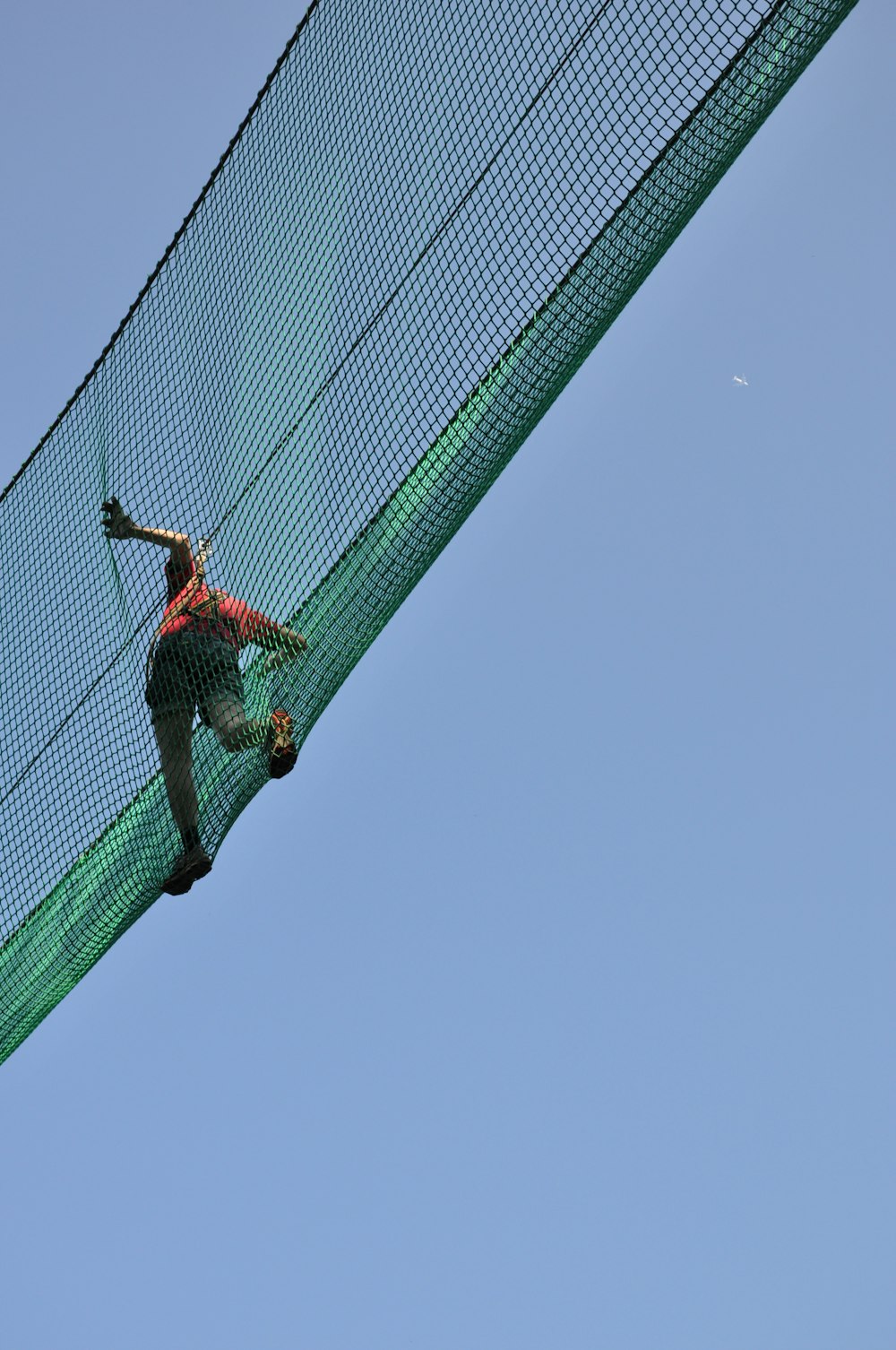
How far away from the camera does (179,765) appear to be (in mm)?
4145

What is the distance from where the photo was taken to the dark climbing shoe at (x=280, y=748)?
384cm

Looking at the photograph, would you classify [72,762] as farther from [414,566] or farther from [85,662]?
[414,566]

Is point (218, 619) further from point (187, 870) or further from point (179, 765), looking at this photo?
point (187, 870)

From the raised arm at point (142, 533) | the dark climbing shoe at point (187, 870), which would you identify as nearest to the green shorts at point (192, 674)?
the raised arm at point (142, 533)

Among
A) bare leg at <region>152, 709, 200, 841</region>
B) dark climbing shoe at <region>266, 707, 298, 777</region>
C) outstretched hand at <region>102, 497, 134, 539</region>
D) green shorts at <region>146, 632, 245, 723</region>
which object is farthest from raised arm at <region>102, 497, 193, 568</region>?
dark climbing shoe at <region>266, 707, 298, 777</region>

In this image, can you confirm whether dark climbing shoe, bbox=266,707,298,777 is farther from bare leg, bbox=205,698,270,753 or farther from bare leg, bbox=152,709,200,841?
bare leg, bbox=152,709,200,841

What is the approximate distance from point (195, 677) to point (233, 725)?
0.22 m

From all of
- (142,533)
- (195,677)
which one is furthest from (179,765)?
(142,533)

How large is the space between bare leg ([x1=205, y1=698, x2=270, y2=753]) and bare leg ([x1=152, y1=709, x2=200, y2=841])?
0.30 feet

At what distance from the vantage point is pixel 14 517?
16.3ft

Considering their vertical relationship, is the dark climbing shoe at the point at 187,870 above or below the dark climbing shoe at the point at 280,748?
below

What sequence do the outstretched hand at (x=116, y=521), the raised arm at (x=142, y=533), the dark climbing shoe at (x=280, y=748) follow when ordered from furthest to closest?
the outstretched hand at (x=116, y=521), the raised arm at (x=142, y=533), the dark climbing shoe at (x=280, y=748)

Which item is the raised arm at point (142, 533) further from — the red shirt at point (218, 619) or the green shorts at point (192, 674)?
the green shorts at point (192, 674)

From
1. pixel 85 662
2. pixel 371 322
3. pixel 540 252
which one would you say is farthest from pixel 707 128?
pixel 85 662
